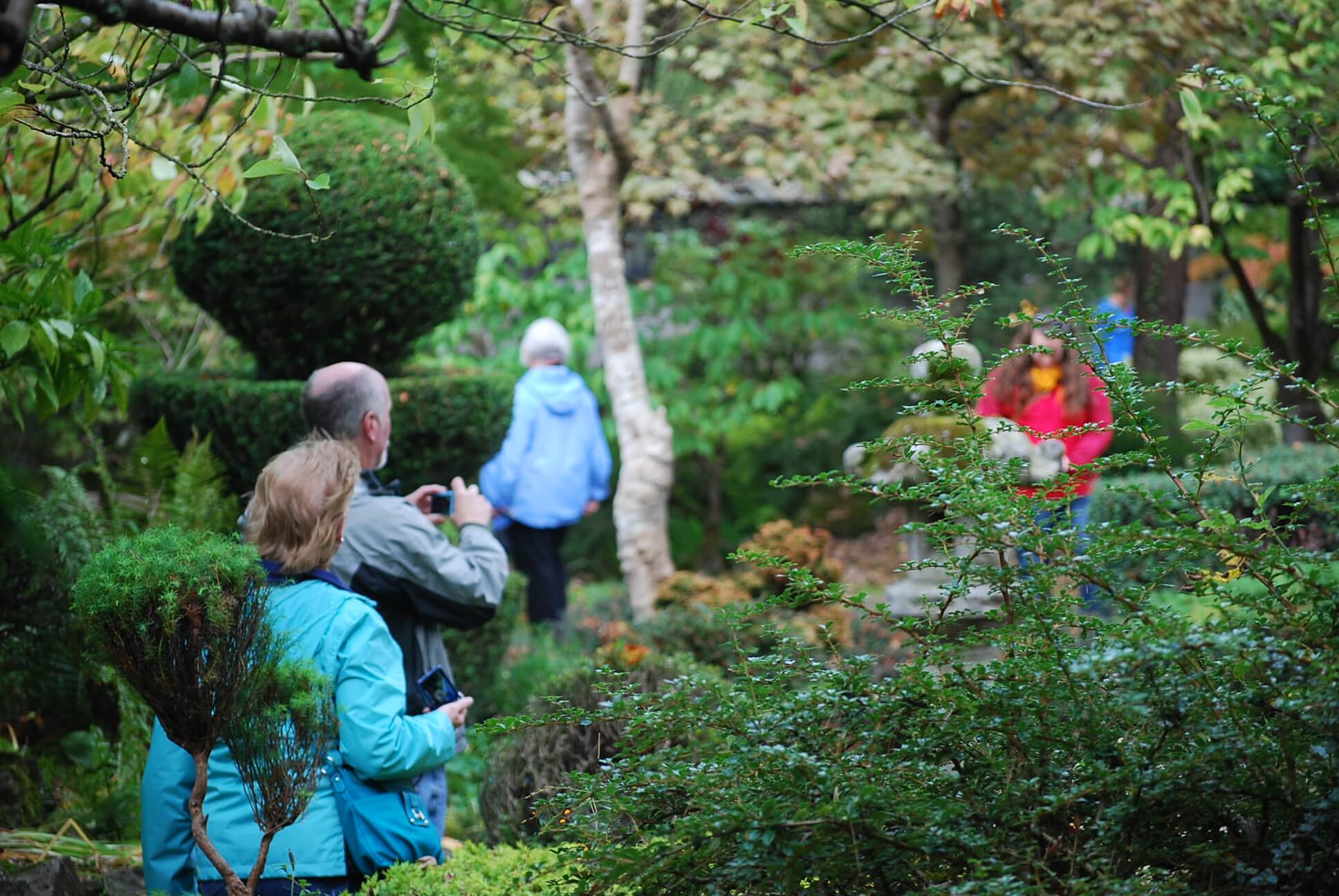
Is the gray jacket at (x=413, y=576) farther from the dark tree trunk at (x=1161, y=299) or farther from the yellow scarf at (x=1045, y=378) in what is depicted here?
the dark tree trunk at (x=1161, y=299)

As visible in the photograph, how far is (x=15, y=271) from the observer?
4156 mm

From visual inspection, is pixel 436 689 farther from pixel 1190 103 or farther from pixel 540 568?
pixel 540 568

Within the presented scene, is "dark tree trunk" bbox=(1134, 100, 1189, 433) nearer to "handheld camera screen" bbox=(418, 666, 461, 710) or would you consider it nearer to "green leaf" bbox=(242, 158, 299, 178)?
"handheld camera screen" bbox=(418, 666, 461, 710)

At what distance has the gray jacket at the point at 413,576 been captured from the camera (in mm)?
3750

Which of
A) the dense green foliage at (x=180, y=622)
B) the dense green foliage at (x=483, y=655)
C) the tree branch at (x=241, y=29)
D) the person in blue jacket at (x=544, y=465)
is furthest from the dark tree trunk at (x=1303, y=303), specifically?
the dense green foliage at (x=180, y=622)

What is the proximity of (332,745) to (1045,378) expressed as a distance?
19.6 feet

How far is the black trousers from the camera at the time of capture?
364 inches

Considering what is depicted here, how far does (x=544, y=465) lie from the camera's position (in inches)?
361

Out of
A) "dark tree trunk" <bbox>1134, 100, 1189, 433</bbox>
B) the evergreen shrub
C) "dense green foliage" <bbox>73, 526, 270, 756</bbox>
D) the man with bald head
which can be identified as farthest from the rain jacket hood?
"dense green foliage" <bbox>73, 526, 270, 756</bbox>

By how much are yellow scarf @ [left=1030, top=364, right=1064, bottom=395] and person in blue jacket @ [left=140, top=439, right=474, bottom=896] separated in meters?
5.75

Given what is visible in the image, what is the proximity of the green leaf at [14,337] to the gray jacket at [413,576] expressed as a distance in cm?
97

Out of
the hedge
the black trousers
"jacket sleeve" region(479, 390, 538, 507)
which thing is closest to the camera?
the hedge

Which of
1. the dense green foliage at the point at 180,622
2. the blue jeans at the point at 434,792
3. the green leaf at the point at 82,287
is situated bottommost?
the blue jeans at the point at 434,792

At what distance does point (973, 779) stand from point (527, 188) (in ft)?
33.8
